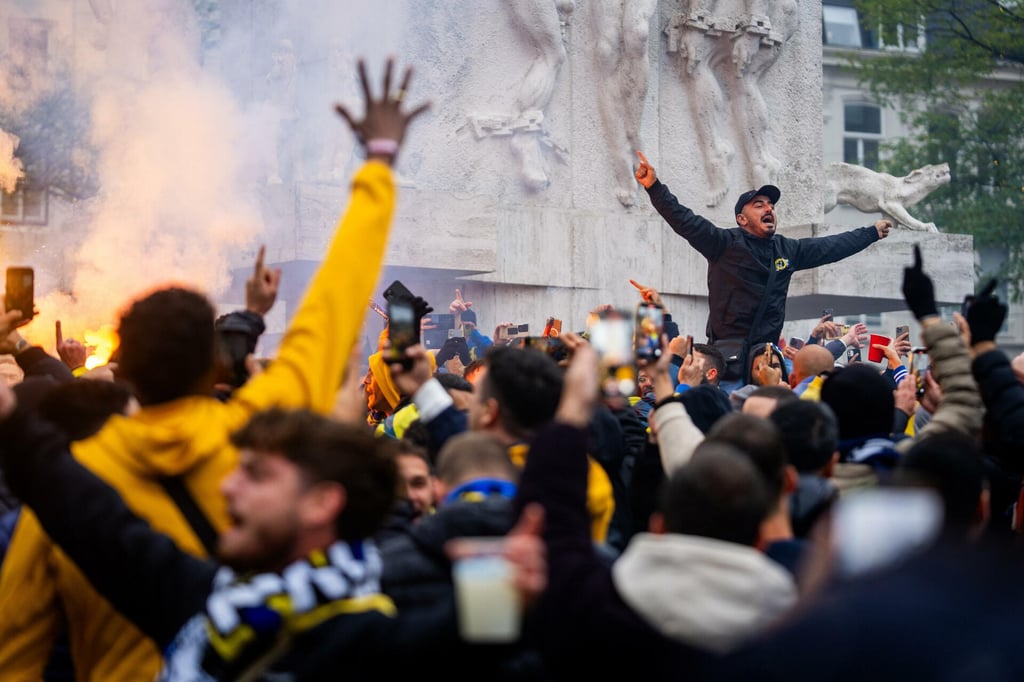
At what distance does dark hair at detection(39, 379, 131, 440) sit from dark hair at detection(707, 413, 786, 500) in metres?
1.36

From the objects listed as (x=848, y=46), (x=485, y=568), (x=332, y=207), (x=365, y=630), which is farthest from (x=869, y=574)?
(x=848, y=46)

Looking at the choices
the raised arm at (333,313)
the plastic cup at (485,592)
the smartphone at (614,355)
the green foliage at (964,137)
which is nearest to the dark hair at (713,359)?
the smartphone at (614,355)

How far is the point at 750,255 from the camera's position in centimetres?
842

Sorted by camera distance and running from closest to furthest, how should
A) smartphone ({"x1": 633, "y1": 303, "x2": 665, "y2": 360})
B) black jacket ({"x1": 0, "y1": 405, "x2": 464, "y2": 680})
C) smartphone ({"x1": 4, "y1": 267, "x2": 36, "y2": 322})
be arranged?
black jacket ({"x1": 0, "y1": 405, "x2": 464, "y2": 680}) → smartphone ({"x1": 633, "y1": 303, "x2": 665, "y2": 360}) → smartphone ({"x1": 4, "y1": 267, "x2": 36, "y2": 322})

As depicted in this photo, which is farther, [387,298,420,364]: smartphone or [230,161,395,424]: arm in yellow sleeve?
[387,298,420,364]: smartphone

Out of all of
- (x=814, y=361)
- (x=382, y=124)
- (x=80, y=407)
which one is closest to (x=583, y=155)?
(x=814, y=361)

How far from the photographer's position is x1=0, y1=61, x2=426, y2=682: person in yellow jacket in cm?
299

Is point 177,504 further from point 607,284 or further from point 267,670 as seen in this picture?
point 607,284

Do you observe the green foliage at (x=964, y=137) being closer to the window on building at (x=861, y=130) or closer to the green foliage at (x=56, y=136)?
the window on building at (x=861, y=130)

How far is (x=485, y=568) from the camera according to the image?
2162mm

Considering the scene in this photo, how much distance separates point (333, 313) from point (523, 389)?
67 centimetres

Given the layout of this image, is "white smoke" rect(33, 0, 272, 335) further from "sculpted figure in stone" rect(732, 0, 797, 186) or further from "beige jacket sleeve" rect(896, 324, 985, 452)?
"beige jacket sleeve" rect(896, 324, 985, 452)

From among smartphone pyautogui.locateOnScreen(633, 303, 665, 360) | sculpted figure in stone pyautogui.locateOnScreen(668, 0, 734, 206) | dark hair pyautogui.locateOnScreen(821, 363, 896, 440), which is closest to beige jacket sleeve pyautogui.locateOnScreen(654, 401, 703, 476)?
smartphone pyautogui.locateOnScreen(633, 303, 665, 360)

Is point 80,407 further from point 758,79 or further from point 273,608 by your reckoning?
point 758,79
